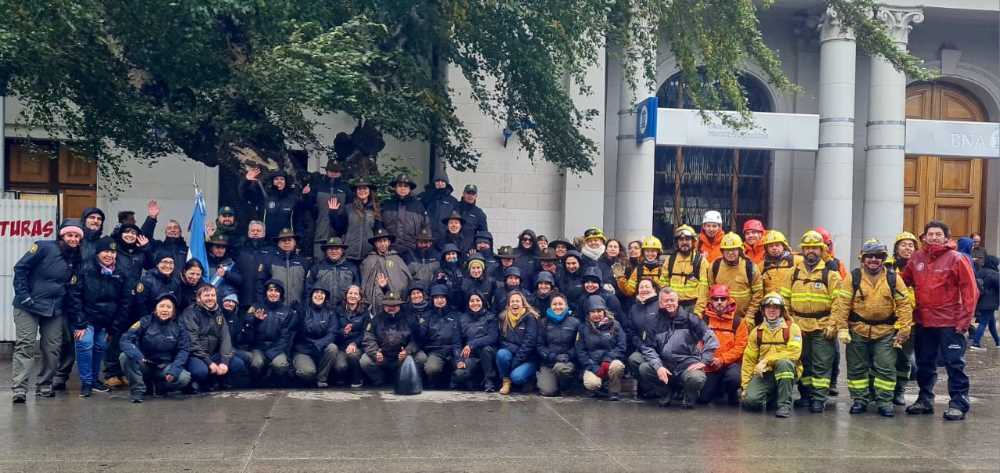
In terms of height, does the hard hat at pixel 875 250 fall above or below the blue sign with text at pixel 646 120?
below

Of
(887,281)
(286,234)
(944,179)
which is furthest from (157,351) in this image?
(944,179)

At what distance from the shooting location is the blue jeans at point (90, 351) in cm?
918

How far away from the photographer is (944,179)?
20.2m

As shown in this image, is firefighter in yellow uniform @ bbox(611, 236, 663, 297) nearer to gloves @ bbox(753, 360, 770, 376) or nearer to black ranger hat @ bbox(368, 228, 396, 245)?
gloves @ bbox(753, 360, 770, 376)

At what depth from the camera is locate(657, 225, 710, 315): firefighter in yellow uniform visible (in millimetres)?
9820

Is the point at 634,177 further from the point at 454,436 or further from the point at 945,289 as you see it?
the point at 454,436

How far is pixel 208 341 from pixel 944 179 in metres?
16.6

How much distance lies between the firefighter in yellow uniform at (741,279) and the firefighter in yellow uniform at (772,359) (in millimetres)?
287

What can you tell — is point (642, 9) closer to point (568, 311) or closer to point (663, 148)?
point (568, 311)

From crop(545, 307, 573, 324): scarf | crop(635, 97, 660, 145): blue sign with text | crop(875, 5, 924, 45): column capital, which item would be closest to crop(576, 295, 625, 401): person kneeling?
crop(545, 307, 573, 324): scarf

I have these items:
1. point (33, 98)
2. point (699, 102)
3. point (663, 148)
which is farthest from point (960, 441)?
point (663, 148)

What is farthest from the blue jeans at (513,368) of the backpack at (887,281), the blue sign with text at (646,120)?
the blue sign with text at (646,120)

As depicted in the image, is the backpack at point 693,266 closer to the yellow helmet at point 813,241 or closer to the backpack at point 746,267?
the backpack at point 746,267

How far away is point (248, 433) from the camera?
765 cm
